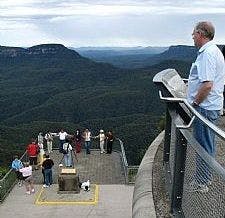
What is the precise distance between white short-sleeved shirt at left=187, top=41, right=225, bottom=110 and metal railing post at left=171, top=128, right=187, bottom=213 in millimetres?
602

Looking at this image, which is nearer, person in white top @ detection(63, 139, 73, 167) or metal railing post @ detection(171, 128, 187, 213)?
metal railing post @ detection(171, 128, 187, 213)

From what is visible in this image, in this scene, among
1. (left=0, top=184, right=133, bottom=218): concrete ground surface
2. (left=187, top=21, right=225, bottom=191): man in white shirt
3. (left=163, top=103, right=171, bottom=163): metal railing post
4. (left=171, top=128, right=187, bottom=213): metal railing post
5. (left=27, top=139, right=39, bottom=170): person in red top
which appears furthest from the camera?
(left=27, top=139, right=39, bottom=170): person in red top

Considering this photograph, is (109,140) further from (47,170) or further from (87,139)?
(47,170)

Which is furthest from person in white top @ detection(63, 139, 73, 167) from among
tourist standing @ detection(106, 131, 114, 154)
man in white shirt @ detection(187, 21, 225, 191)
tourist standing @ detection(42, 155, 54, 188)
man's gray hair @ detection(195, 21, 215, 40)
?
man's gray hair @ detection(195, 21, 215, 40)

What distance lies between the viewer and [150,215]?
13.3 ft

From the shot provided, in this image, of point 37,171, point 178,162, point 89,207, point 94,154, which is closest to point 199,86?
point 178,162

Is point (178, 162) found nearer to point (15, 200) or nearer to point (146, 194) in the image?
point (146, 194)

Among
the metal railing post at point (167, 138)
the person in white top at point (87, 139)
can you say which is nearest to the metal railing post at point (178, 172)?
the metal railing post at point (167, 138)

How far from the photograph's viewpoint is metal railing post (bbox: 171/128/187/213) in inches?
154

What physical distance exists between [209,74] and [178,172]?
2.87ft

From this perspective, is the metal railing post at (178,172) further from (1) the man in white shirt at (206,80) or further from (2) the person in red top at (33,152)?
(2) the person in red top at (33,152)

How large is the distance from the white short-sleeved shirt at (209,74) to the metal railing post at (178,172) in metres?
0.60

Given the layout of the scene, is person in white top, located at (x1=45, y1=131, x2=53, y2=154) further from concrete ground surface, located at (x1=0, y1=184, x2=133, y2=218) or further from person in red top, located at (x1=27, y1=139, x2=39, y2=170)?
concrete ground surface, located at (x1=0, y1=184, x2=133, y2=218)

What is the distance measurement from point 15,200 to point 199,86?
568 inches
